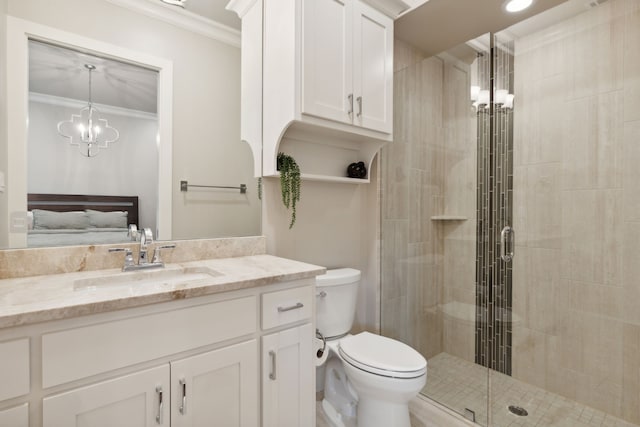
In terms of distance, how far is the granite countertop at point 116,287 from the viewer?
81 centimetres

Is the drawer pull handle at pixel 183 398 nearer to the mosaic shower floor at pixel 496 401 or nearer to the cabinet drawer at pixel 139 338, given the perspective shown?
the cabinet drawer at pixel 139 338

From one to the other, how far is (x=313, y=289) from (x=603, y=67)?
2042mm

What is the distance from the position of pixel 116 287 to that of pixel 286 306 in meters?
0.60

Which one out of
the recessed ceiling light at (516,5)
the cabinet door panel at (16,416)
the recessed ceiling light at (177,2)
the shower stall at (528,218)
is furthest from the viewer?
the recessed ceiling light at (516,5)

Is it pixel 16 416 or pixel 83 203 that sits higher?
pixel 83 203

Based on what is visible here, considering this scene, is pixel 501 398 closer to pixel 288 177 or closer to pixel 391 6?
pixel 288 177

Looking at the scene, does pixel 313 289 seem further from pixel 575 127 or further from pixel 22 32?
pixel 575 127

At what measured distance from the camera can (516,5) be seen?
1902mm

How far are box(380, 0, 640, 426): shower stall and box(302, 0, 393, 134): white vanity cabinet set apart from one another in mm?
Answer: 334

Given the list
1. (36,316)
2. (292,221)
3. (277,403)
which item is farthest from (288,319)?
(36,316)

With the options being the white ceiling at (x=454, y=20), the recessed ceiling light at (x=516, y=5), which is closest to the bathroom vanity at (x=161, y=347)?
the white ceiling at (x=454, y=20)

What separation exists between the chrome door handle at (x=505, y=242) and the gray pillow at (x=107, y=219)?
1.97m

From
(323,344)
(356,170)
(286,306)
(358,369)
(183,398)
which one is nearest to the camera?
(183,398)

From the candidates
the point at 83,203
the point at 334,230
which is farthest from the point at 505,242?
the point at 83,203
